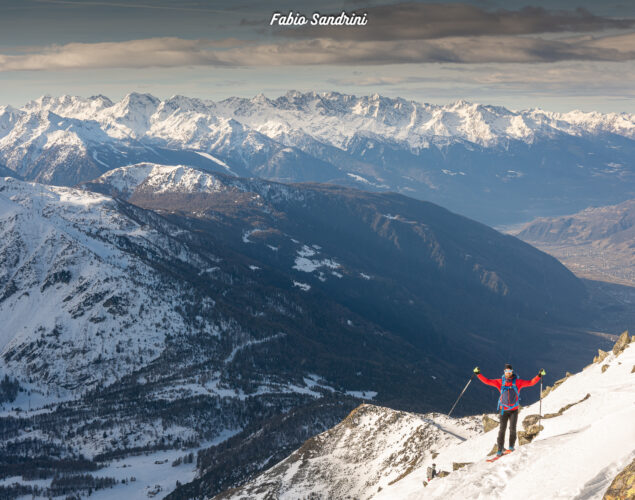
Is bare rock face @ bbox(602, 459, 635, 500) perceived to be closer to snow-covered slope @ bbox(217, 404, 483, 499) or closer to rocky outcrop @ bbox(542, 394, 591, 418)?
rocky outcrop @ bbox(542, 394, 591, 418)

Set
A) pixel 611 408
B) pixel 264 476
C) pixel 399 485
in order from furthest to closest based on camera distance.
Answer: pixel 264 476 → pixel 399 485 → pixel 611 408

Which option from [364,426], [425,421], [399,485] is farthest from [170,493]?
[399,485]

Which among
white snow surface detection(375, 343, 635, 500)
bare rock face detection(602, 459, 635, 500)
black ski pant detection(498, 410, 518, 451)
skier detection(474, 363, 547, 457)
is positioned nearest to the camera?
bare rock face detection(602, 459, 635, 500)

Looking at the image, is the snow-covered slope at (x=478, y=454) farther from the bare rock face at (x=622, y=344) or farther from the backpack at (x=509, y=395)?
the backpack at (x=509, y=395)

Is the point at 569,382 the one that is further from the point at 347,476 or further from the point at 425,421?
the point at 347,476

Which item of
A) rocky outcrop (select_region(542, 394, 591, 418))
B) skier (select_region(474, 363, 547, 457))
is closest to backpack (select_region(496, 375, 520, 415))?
skier (select_region(474, 363, 547, 457))

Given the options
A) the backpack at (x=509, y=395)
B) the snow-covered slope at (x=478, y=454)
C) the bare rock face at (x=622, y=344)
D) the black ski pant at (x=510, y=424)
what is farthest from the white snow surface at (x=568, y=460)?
the bare rock face at (x=622, y=344)
